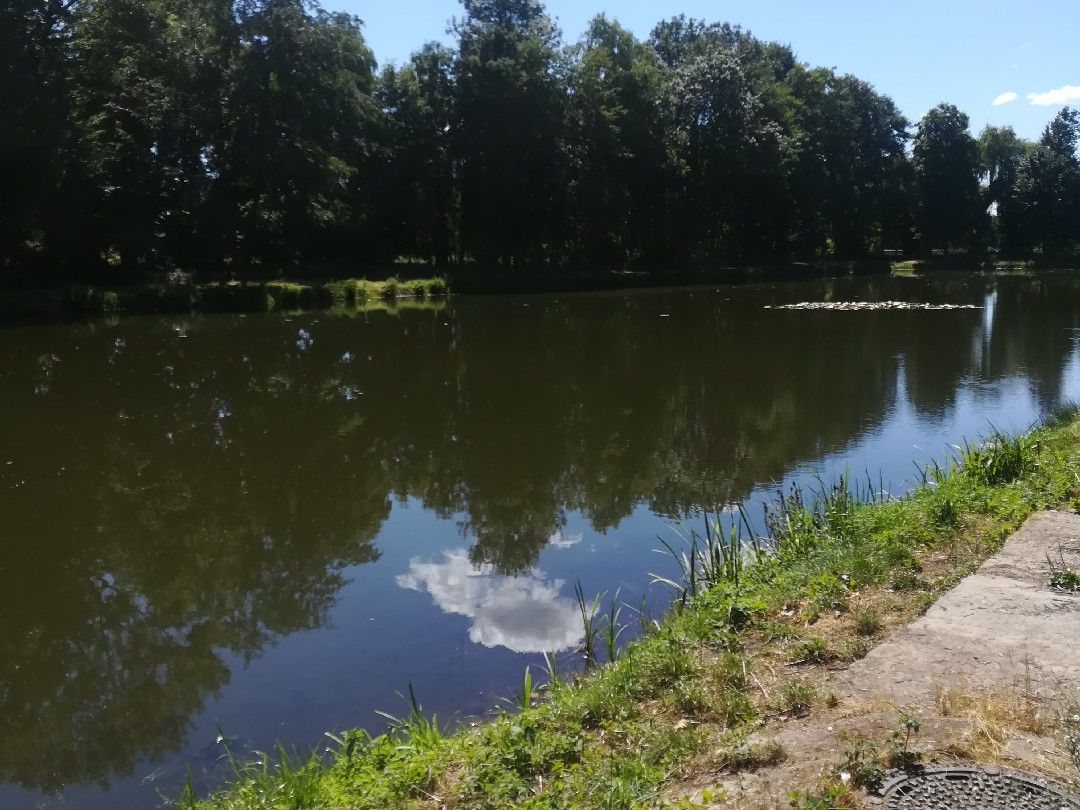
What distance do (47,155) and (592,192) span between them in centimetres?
2410

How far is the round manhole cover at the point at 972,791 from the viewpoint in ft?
9.57

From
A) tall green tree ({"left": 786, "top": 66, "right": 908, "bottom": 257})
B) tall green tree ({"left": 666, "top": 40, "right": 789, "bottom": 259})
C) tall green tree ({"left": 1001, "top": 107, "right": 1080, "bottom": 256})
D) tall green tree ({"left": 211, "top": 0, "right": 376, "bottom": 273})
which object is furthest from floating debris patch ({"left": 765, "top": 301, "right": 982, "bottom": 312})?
tall green tree ({"left": 1001, "top": 107, "right": 1080, "bottom": 256})

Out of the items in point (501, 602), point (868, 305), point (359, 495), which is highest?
point (868, 305)

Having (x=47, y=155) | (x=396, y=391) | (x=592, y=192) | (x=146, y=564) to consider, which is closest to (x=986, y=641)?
(x=146, y=564)

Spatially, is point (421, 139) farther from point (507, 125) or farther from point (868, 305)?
point (868, 305)

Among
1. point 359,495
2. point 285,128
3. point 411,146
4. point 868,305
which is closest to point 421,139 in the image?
point 411,146

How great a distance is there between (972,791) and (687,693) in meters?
1.27

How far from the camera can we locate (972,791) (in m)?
3.00

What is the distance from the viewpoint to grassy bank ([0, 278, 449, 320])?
28.3 meters

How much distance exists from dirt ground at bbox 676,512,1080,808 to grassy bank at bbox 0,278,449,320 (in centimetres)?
2897

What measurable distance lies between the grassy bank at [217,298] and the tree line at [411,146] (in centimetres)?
391

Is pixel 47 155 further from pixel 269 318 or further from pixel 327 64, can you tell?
pixel 327 64

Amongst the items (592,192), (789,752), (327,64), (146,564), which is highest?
(327,64)

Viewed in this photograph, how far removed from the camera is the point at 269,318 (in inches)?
1137
